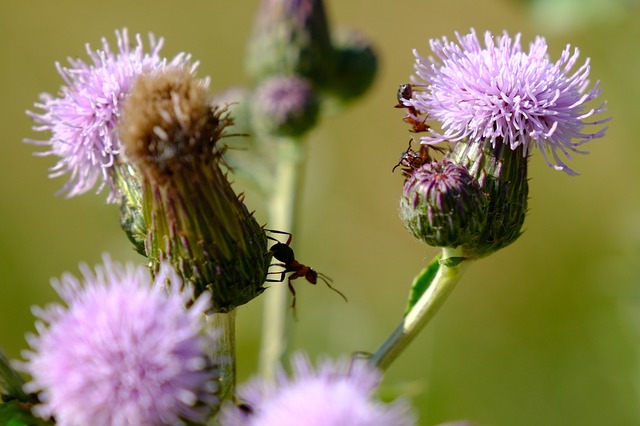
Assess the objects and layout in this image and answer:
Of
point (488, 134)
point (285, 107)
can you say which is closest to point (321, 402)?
point (488, 134)

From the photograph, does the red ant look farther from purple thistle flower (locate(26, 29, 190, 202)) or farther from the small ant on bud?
purple thistle flower (locate(26, 29, 190, 202))

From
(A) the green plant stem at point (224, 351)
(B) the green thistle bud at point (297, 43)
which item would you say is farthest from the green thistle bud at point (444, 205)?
(B) the green thistle bud at point (297, 43)

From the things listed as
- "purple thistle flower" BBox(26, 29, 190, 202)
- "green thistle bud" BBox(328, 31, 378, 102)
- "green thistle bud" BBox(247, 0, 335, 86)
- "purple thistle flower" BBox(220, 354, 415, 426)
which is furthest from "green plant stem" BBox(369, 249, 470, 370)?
"green thistle bud" BBox(328, 31, 378, 102)

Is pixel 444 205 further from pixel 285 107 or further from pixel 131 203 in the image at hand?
pixel 285 107

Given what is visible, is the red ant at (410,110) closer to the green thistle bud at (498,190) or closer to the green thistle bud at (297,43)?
the green thistle bud at (498,190)

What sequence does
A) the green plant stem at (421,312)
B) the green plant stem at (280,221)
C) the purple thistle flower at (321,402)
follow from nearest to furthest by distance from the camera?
the purple thistle flower at (321,402) < the green plant stem at (421,312) < the green plant stem at (280,221)

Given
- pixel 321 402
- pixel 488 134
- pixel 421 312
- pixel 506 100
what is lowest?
pixel 321 402
